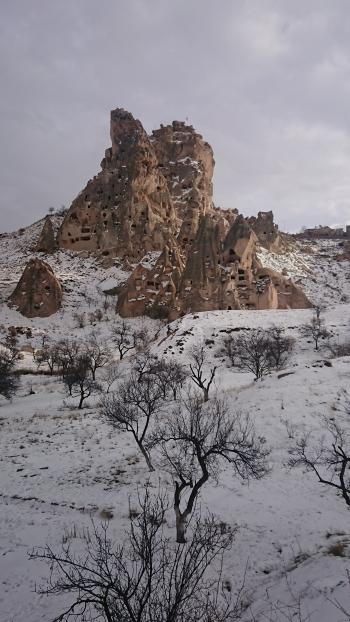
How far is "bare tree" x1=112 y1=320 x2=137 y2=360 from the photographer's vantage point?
56669 millimetres

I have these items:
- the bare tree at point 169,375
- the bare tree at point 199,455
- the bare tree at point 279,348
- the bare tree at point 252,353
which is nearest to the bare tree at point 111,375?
the bare tree at point 169,375

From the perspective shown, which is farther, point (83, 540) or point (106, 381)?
point (106, 381)

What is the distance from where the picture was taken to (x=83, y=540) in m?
11.8

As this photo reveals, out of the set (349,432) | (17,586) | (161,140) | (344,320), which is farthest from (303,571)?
(161,140)

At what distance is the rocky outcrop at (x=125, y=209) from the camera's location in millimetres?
92688

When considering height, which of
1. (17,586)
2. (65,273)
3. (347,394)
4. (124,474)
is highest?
(65,273)

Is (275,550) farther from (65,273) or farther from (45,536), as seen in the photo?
(65,273)

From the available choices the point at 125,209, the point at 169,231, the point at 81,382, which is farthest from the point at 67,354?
the point at 125,209

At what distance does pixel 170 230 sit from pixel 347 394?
76.9 metres

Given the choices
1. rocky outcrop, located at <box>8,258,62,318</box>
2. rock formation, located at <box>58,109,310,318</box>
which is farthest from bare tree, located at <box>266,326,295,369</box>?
rocky outcrop, located at <box>8,258,62,318</box>

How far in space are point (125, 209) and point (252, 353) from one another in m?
68.1

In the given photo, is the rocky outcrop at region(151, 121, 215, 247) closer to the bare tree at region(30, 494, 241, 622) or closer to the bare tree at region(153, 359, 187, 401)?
the bare tree at region(153, 359, 187, 401)

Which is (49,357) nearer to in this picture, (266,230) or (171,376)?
(171,376)

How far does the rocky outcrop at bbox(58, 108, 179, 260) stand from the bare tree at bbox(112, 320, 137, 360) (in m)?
30.0
